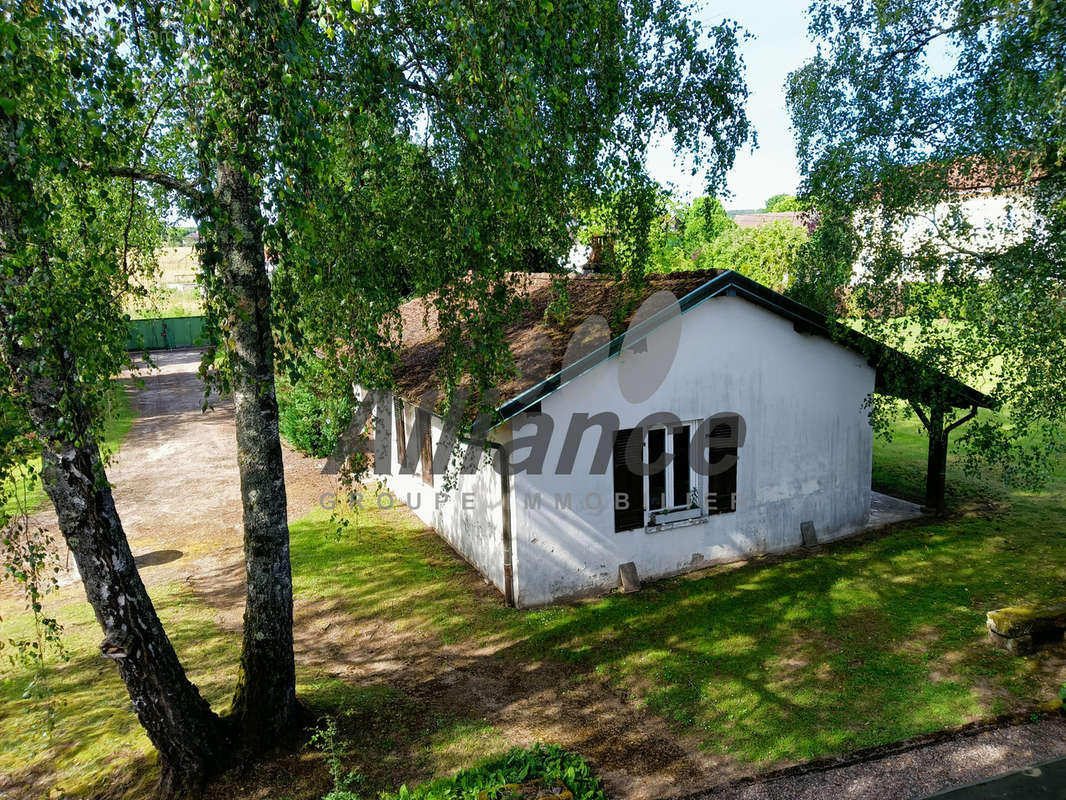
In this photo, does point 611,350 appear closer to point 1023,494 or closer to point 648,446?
point 648,446

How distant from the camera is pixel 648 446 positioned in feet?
33.5

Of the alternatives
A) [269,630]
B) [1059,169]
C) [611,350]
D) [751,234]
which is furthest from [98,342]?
[751,234]

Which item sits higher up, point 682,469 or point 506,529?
point 682,469

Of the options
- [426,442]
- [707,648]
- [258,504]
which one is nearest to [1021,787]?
[707,648]

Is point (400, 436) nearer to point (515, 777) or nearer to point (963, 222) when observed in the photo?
point (515, 777)

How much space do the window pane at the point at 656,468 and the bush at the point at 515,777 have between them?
180 inches

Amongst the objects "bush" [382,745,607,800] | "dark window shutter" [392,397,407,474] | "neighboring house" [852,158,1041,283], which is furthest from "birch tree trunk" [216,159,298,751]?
"neighboring house" [852,158,1041,283]

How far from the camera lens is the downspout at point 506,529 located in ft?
30.8

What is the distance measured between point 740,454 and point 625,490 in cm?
220

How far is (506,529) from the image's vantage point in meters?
9.58

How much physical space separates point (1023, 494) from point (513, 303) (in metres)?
13.5

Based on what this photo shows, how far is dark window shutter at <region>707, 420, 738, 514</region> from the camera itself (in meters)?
10.7

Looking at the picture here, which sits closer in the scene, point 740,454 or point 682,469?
point 682,469

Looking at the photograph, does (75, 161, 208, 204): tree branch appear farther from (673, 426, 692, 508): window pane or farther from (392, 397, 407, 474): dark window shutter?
(392, 397, 407, 474): dark window shutter
